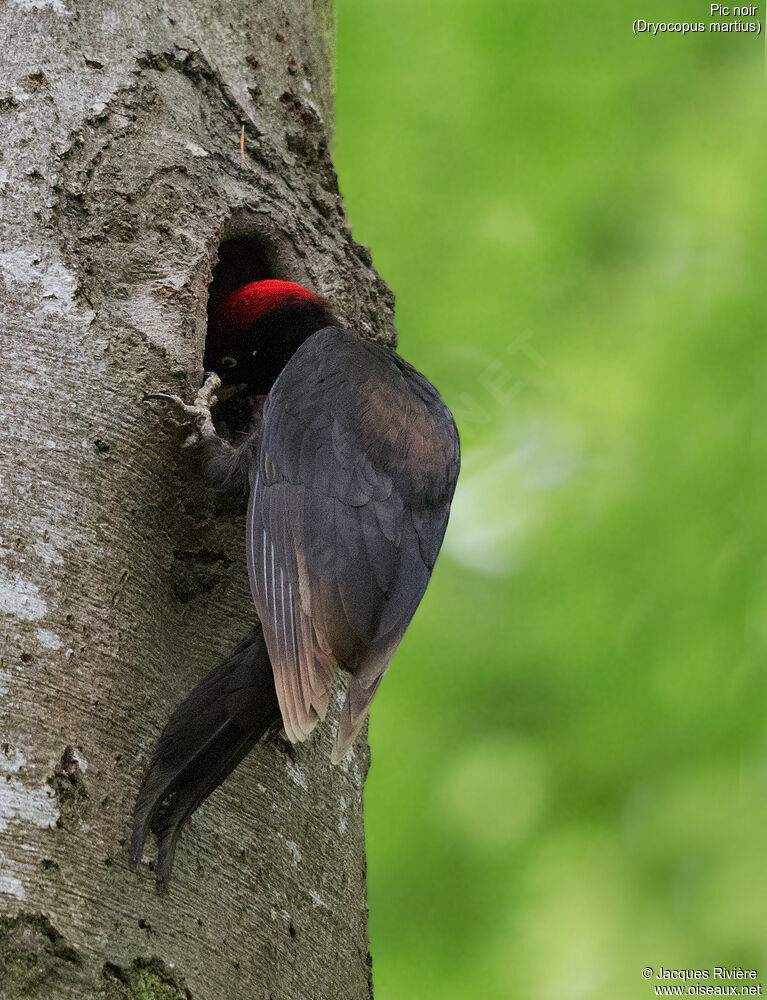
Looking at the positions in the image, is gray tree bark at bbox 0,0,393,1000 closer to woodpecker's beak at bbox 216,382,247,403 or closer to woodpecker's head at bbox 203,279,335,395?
woodpecker's head at bbox 203,279,335,395

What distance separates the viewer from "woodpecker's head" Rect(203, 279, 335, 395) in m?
3.13

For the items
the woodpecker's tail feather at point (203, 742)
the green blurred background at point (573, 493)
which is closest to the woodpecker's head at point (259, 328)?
the woodpecker's tail feather at point (203, 742)

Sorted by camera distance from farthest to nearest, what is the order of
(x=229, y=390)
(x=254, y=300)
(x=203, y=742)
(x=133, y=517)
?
1. (x=229, y=390)
2. (x=254, y=300)
3. (x=133, y=517)
4. (x=203, y=742)

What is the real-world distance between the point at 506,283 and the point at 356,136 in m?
0.86

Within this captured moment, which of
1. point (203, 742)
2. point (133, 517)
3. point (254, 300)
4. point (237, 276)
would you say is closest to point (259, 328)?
point (254, 300)

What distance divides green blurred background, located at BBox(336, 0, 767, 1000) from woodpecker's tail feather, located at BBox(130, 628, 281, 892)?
2261mm

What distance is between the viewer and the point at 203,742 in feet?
7.07

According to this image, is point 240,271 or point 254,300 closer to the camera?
point 254,300

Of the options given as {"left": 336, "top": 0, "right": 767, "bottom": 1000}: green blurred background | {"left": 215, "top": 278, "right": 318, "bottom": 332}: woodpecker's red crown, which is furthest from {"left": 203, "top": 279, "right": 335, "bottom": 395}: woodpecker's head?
{"left": 336, "top": 0, "right": 767, "bottom": 1000}: green blurred background

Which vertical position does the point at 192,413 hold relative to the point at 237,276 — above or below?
below

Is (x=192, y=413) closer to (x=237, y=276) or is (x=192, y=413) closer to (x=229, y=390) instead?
(x=229, y=390)

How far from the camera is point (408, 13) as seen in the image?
4922mm

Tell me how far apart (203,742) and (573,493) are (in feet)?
8.71

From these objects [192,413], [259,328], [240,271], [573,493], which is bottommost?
[192,413]
